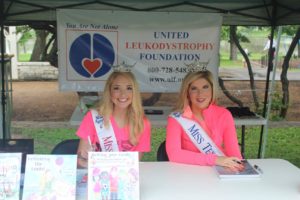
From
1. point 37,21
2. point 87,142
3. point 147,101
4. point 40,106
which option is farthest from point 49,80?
point 87,142

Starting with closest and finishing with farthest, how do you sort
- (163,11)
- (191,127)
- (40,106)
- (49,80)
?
1. (191,127)
2. (163,11)
3. (40,106)
4. (49,80)

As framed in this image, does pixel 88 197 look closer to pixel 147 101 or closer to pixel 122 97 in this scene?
pixel 122 97

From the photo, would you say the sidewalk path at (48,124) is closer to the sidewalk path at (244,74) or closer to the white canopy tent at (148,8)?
the sidewalk path at (244,74)

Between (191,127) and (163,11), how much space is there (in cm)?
225

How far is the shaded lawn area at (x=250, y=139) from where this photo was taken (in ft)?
19.1

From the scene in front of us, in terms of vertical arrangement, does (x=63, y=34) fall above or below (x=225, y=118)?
above

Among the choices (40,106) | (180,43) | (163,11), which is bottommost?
(40,106)

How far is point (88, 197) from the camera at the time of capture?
1469 mm

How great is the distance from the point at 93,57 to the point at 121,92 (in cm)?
217

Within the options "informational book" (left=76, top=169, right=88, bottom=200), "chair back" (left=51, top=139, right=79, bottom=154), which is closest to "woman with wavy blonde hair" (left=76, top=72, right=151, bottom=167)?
"chair back" (left=51, top=139, right=79, bottom=154)

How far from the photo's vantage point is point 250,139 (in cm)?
682

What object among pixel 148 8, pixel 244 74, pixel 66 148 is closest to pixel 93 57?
pixel 148 8

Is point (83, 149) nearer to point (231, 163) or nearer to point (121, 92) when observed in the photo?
point (121, 92)

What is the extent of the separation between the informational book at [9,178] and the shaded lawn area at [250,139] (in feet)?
12.8
